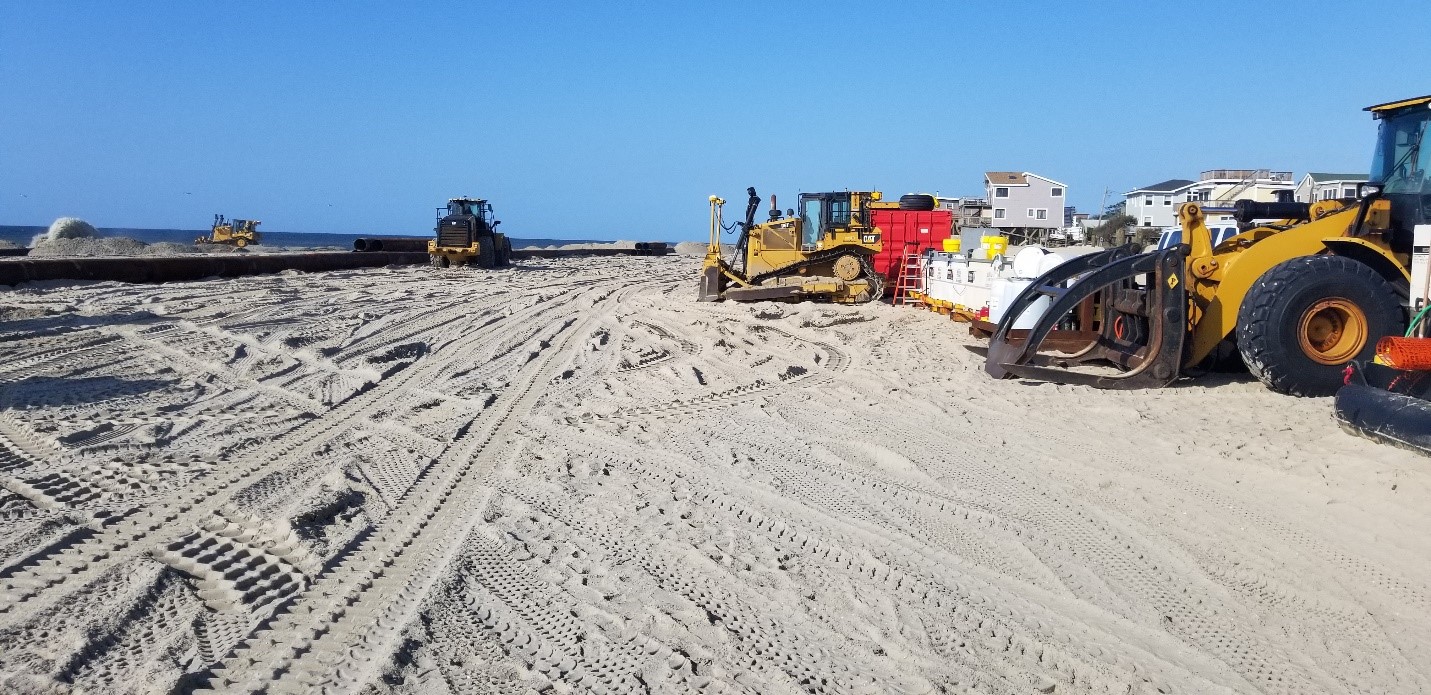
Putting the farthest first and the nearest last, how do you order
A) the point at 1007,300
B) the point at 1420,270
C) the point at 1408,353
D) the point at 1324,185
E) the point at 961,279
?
1. the point at 1324,185
2. the point at 961,279
3. the point at 1007,300
4. the point at 1420,270
5. the point at 1408,353

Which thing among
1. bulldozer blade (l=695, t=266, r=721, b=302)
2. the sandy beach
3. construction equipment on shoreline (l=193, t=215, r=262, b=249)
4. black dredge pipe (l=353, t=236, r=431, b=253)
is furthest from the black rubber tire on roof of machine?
construction equipment on shoreline (l=193, t=215, r=262, b=249)

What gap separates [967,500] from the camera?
5.29 metres

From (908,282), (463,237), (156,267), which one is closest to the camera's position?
(908,282)

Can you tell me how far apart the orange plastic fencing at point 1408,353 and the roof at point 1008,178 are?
58.9m

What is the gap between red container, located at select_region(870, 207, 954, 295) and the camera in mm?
17984

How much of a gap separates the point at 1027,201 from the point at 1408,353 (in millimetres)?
59309

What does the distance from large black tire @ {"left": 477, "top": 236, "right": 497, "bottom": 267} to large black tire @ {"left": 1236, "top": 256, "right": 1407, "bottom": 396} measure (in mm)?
24462

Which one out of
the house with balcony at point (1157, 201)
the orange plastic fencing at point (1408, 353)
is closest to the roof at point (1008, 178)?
the house with balcony at point (1157, 201)

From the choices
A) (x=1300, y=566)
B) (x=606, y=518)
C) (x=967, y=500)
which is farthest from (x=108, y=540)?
(x=1300, y=566)

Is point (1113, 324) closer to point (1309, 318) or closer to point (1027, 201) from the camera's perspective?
point (1309, 318)

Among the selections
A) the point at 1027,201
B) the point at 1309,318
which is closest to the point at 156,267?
the point at 1309,318

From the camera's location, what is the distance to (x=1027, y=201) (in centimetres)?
6269

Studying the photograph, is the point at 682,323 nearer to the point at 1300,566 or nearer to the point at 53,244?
the point at 1300,566

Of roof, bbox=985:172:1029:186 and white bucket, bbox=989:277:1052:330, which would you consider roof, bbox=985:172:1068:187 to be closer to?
roof, bbox=985:172:1029:186
